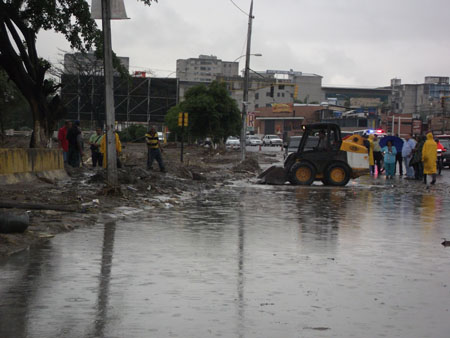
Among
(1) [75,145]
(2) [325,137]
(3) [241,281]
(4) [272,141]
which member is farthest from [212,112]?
(3) [241,281]

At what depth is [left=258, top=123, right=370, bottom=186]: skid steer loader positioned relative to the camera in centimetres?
2606

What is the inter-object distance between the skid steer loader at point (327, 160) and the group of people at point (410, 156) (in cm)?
219

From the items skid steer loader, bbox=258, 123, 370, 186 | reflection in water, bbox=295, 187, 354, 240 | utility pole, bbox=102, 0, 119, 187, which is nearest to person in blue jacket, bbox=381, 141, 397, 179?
skid steer loader, bbox=258, 123, 370, 186

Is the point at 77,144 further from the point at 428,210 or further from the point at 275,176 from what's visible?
the point at 428,210

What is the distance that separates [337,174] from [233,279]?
18.2m

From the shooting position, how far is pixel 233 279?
27.5 feet

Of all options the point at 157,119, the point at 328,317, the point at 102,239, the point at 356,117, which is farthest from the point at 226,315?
the point at 356,117

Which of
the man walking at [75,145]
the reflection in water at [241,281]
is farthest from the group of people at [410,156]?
the reflection in water at [241,281]

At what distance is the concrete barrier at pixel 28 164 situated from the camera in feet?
60.6

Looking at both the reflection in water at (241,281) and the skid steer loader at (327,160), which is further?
the skid steer loader at (327,160)

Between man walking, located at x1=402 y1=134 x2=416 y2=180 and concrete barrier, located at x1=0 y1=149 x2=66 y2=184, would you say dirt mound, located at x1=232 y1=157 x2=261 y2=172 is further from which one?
concrete barrier, located at x1=0 y1=149 x2=66 y2=184

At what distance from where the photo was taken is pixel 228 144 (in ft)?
307

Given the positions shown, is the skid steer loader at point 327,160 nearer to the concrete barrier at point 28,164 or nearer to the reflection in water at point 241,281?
the concrete barrier at point 28,164

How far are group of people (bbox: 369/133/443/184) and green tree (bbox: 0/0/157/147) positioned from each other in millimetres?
11899
